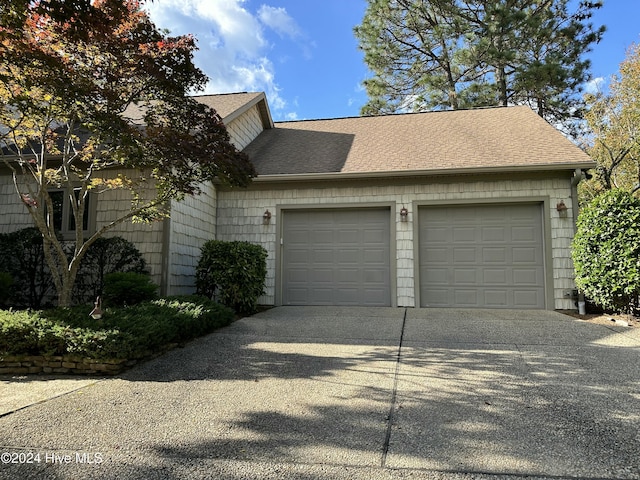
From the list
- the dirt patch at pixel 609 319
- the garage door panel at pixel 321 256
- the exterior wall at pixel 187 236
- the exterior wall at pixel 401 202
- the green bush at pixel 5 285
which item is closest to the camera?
the dirt patch at pixel 609 319

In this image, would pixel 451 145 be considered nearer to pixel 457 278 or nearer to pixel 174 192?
pixel 457 278

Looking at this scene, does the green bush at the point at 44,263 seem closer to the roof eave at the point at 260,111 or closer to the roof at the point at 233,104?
the roof at the point at 233,104

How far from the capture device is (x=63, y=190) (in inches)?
326

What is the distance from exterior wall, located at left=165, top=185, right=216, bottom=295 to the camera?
766 centimetres

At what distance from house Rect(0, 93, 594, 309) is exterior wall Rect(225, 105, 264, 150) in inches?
6.6

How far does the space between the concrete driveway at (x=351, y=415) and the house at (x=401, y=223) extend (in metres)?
2.96

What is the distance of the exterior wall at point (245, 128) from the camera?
9887 millimetres

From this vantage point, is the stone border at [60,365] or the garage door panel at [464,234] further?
the garage door panel at [464,234]

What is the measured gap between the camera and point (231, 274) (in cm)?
739

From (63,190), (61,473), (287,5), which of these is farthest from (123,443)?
(287,5)

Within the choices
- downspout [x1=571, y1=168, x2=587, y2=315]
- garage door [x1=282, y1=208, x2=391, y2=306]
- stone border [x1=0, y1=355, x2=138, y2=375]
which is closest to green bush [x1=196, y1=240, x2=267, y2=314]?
garage door [x1=282, y1=208, x2=391, y2=306]

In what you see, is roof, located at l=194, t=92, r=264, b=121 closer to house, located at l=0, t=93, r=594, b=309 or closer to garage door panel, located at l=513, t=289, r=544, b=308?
house, located at l=0, t=93, r=594, b=309

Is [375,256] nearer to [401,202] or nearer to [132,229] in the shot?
[401,202]

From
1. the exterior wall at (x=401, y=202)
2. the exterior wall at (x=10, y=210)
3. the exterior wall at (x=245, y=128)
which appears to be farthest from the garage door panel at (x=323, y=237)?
the exterior wall at (x=10, y=210)
